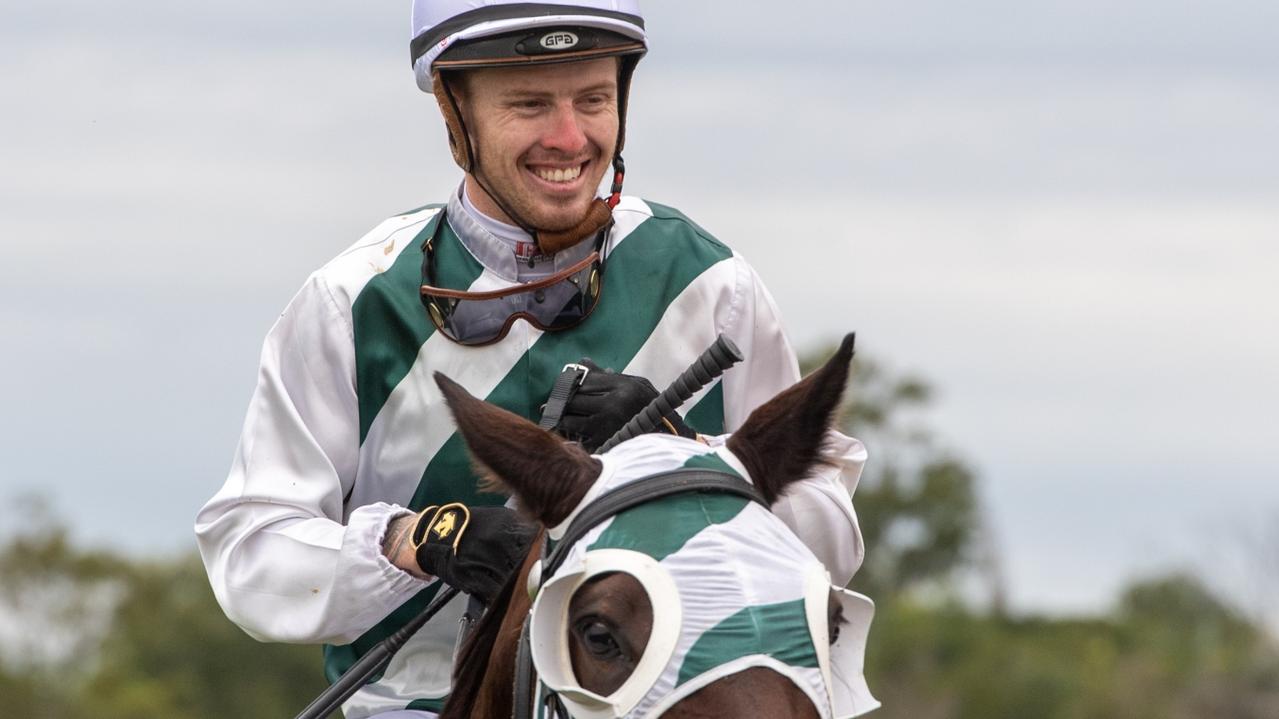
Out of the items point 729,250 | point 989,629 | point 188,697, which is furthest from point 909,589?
point 729,250

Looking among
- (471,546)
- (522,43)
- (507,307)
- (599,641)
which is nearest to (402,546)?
(471,546)

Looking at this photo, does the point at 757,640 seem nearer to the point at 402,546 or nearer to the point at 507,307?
the point at 402,546

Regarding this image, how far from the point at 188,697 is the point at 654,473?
38.5 meters

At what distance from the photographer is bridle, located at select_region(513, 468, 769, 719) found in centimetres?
398

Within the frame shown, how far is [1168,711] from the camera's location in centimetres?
4075

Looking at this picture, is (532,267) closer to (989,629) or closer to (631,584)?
(631,584)

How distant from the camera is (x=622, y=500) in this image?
13.1 ft

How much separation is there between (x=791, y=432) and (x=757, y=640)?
0.59m

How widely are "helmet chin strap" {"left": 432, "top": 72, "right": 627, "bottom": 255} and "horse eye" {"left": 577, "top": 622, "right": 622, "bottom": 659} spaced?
1.76 meters

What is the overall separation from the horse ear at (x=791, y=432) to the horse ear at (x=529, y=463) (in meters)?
0.31

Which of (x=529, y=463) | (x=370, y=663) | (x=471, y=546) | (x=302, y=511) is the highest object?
(x=529, y=463)

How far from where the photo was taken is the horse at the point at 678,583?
3.78 metres

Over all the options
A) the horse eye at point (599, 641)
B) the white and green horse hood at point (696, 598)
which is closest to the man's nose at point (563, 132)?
the white and green horse hood at point (696, 598)

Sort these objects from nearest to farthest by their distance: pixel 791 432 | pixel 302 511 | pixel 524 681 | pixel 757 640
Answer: pixel 757 640 < pixel 524 681 < pixel 791 432 < pixel 302 511
